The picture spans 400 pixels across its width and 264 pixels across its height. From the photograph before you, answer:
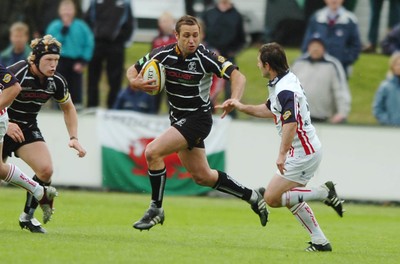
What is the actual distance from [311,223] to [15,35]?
8896 millimetres

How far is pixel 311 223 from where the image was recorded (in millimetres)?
10633

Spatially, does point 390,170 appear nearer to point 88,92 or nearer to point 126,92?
point 126,92

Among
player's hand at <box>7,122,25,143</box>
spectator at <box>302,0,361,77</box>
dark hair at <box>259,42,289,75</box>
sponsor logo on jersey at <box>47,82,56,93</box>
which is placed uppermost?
dark hair at <box>259,42,289,75</box>

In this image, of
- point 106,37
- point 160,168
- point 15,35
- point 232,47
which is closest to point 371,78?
point 232,47

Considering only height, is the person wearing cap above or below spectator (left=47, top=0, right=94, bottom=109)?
above

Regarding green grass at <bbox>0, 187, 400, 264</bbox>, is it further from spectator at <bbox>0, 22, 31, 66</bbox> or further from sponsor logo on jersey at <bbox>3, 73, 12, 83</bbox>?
spectator at <bbox>0, 22, 31, 66</bbox>

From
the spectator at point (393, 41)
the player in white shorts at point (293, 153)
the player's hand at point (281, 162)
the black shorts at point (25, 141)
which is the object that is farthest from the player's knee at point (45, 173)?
the spectator at point (393, 41)

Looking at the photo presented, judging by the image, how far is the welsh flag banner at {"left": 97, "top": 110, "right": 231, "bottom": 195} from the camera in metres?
17.0

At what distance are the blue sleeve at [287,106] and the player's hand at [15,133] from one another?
107 inches

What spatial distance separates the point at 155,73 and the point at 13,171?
5.69 ft

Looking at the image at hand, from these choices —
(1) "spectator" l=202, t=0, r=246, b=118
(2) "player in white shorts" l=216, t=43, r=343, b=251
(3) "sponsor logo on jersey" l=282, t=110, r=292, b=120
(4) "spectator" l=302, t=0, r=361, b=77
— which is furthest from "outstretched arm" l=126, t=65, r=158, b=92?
(1) "spectator" l=202, t=0, r=246, b=118

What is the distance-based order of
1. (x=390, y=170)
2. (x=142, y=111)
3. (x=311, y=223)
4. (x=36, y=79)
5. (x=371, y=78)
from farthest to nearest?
(x=371, y=78) < (x=142, y=111) < (x=390, y=170) < (x=36, y=79) < (x=311, y=223)

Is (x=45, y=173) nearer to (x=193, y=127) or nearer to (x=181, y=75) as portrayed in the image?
(x=193, y=127)

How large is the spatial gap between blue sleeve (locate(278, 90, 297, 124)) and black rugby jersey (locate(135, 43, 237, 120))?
Answer: 126cm
